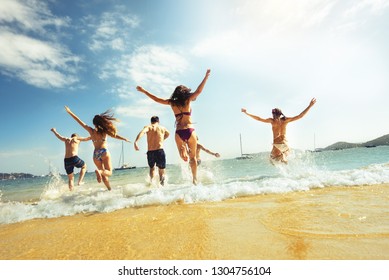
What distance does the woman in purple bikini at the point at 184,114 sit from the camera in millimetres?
6270

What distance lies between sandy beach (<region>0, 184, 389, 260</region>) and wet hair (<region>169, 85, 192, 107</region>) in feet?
9.68

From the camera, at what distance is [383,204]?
3.56 m

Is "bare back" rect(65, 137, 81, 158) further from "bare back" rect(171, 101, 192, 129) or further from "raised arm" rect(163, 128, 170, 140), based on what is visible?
"bare back" rect(171, 101, 192, 129)

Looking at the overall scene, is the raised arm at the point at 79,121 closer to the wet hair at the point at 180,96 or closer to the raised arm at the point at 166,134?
the raised arm at the point at 166,134

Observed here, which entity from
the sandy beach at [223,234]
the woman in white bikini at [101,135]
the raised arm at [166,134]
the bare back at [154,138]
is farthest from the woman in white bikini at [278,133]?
the sandy beach at [223,234]

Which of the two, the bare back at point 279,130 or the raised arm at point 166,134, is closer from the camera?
the raised arm at point 166,134

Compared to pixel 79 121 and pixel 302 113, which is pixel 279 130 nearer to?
pixel 302 113

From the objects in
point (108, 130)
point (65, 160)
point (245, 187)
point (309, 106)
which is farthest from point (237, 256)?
point (65, 160)

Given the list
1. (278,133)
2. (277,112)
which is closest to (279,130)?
(278,133)

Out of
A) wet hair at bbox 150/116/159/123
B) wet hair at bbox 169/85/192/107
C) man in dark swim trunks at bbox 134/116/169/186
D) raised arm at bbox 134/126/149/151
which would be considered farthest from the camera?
wet hair at bbox 150/116/159/123

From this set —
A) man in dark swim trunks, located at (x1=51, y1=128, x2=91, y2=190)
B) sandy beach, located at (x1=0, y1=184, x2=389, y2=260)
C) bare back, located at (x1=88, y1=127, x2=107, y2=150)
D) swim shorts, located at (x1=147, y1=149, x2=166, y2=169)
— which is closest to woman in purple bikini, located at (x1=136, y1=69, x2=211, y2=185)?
swim shorts, located at (x1=147, y1=149, x2=166, y2=169)

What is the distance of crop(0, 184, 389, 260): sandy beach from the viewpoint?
2232 millimetres
